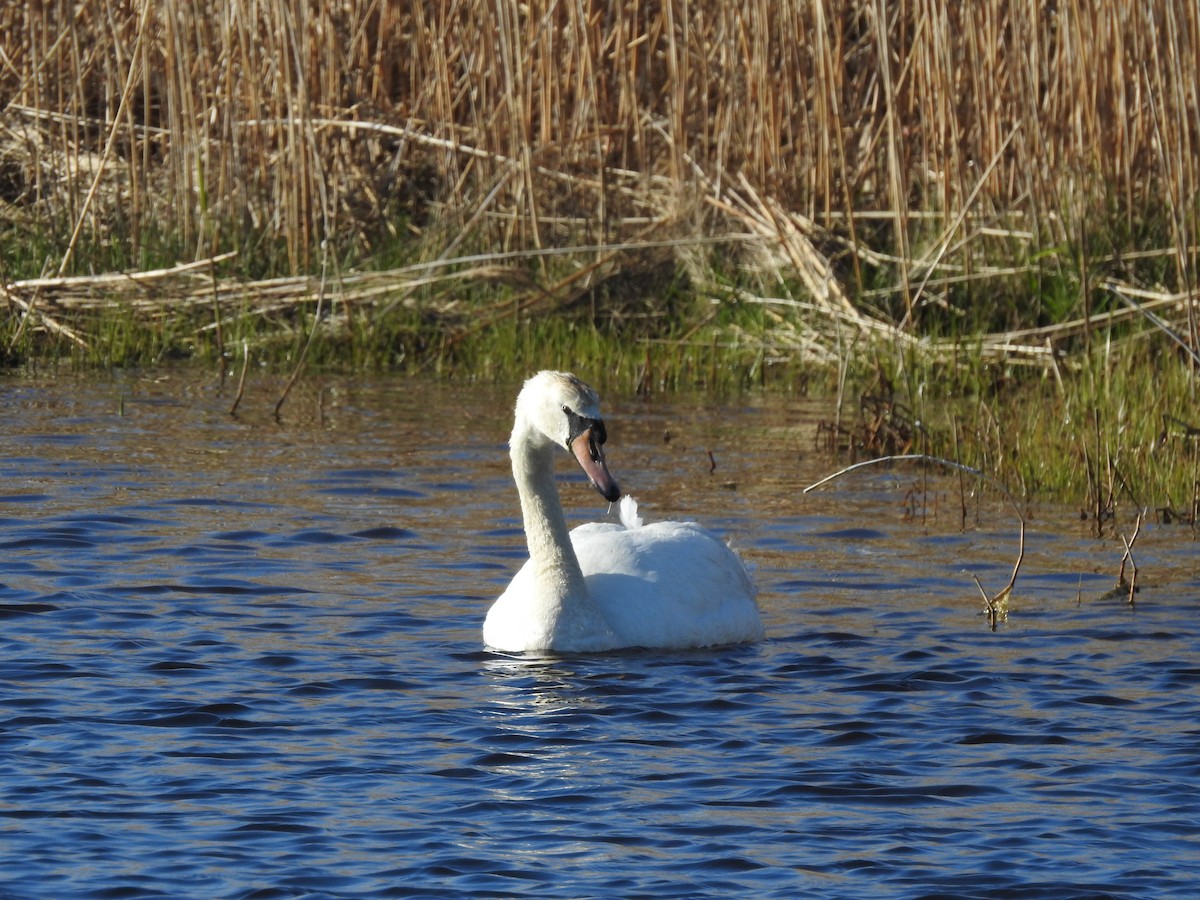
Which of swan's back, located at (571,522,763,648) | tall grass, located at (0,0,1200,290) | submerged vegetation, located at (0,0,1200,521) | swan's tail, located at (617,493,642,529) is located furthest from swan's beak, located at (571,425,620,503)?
tall grass, located at (0,0,1200,290)

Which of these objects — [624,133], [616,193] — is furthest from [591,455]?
[624,133]

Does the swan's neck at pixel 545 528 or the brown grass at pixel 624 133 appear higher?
the brown grass at pixel 624 133

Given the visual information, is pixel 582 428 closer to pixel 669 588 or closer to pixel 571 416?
pixel 571 416

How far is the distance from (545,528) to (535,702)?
89 centimetres

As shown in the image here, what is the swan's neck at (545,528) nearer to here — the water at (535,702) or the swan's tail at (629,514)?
the water at (535,702)

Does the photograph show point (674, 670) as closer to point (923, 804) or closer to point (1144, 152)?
point (923, 804)

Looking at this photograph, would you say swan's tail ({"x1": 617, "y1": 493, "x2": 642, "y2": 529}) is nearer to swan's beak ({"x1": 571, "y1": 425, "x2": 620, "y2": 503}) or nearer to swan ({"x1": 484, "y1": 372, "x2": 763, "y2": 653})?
swan ({"x1": 484, "y1": 372, "x2": 763, "y2": 653})

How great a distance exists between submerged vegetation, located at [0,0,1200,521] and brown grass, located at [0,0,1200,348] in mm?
27

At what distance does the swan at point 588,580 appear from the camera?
19.9 ft

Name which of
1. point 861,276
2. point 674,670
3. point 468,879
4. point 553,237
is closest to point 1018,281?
point 861,276

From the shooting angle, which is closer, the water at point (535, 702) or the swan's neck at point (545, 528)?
the water at point (535, 702)

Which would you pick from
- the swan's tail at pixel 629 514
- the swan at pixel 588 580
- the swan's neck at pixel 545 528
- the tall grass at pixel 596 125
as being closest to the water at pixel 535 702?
the swan at pixel 588 580

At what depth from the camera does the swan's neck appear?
614 centimetres

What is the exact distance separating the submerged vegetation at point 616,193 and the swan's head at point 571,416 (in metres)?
4.09
